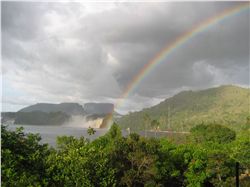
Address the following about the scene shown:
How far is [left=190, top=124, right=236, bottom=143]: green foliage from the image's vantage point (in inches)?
4643

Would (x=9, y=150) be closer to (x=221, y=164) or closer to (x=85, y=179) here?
(x=85, y=179)

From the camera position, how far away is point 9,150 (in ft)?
87.7

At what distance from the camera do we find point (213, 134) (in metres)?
121

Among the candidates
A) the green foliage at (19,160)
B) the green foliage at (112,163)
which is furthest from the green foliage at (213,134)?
the green foliage at (19,160)

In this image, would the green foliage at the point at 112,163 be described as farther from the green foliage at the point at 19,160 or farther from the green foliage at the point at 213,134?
the green foliage at the point at 213,134

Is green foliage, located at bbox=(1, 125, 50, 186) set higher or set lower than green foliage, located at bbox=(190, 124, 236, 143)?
lower

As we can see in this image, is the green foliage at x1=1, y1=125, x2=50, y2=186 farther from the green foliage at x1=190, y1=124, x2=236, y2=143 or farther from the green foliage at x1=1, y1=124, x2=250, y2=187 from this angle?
the green foliage at x1=190, y1=124, x2=236, y2=143

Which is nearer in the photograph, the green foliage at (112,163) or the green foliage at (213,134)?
the green foliage at (112,163)

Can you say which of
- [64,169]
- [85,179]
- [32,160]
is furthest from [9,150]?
[85,179]

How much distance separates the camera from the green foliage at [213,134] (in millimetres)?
117938

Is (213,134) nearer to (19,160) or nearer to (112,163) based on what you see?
(112,163)

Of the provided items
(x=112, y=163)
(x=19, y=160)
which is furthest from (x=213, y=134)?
(x=19, y=160)

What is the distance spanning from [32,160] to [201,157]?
1403 inches

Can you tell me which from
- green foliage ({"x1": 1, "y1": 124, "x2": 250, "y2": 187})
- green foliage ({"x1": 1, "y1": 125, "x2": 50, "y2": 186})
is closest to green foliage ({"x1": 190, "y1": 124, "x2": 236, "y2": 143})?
green foliage ({"x1": 1, "y1": 124, "x2": 250, "y2": 187})
